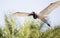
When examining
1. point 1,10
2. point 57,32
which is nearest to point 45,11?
point 57,32

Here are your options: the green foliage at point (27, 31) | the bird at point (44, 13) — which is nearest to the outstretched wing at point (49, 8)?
the bird at point (44, 13)

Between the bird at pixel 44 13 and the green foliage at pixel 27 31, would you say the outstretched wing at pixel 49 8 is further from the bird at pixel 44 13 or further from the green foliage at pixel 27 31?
the green foliage at pixel 27 31

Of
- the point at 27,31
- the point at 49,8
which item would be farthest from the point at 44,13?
the point at 27,31

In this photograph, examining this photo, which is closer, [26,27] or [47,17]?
[26,27]

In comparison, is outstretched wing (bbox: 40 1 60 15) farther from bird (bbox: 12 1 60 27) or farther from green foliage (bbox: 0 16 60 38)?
green foliage (bbox: 0 16 60 38)

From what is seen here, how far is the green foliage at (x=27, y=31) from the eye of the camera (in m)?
4.61

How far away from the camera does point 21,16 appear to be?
4.96 metres

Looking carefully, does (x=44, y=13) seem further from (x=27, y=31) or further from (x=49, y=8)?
(x=27, y=31)

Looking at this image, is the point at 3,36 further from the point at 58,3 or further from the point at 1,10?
the point at 58,3

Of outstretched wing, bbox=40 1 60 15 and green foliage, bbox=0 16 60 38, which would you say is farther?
outstretched wing, bbox=40 1 60 15

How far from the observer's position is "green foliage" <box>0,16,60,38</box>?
15.1 feet

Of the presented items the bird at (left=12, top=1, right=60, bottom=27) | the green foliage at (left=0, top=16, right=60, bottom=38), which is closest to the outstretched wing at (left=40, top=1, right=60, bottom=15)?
the bird at (left=12, top=1, right=60, bottom=27)

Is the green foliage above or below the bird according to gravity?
below

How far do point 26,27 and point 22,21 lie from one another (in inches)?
10.1
